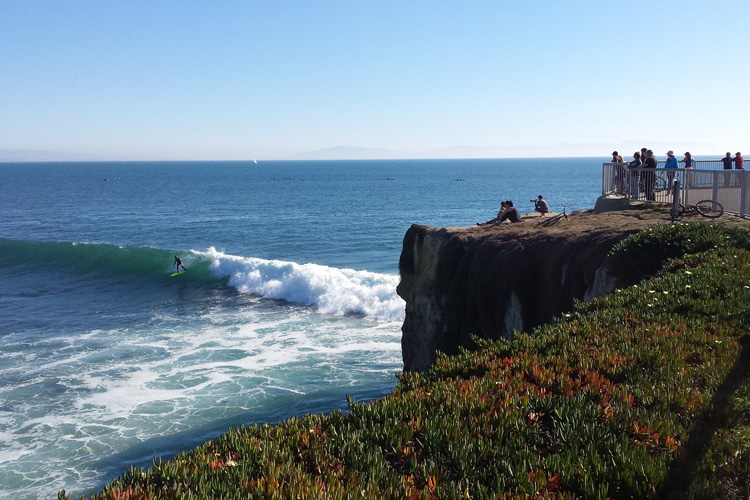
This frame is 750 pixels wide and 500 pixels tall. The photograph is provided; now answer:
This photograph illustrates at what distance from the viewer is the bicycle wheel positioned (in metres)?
18.2

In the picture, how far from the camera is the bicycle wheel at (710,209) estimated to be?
1822 centimetres

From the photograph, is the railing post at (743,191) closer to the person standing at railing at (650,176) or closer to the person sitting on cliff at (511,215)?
the person standing at railing at (650,176)

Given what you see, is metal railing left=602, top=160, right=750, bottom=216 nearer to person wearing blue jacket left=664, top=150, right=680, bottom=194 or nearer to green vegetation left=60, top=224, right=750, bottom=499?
person wearing blue jacket left=664, top=150, right=680, bottom=194

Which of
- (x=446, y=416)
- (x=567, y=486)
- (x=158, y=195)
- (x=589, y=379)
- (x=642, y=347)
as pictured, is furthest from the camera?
(x=158, y=195)

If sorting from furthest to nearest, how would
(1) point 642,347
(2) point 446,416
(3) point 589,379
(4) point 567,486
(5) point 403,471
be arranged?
(1) point 642,347 < (3) point 589,379 < (2) point 446,416 < (5) point 403,471 < (4) point 567,486

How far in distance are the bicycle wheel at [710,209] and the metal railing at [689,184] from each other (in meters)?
0.22

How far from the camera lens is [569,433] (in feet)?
19.1

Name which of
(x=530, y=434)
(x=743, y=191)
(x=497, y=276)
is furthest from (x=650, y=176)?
(x=530, y=434)

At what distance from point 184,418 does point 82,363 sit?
7588 mm

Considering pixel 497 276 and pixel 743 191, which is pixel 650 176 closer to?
pixel 743 191

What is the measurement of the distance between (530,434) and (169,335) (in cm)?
2564

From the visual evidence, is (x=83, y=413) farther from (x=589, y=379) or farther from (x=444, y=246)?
(x=589, y=379)

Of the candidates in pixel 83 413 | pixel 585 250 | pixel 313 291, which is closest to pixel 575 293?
pixel 585 250

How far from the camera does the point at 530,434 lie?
5.92m
